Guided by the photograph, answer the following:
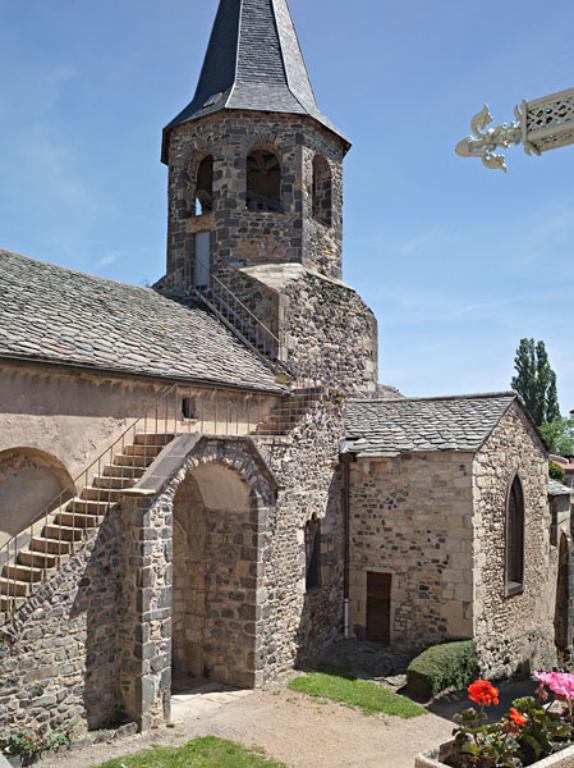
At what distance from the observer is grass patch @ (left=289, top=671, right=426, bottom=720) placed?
11492 millimetres

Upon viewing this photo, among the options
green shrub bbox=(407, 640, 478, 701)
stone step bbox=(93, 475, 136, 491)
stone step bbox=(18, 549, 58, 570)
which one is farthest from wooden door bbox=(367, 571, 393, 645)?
stone step bbox=(18, 549, 58, 570)

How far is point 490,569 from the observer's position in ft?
47.5

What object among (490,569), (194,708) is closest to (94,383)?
(194,708)

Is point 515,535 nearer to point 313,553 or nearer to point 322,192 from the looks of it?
point 313,553

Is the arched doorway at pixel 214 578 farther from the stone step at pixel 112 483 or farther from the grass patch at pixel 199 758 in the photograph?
the grass patch at pixel 199 758

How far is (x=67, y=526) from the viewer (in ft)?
33.4

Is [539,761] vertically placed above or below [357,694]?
above

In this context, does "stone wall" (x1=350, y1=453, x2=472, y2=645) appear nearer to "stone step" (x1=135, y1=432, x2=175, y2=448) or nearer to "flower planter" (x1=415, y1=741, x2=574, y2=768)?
"stone step" (x1=135, y1=432, x2=175, y2=448)

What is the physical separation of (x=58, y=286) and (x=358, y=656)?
31.7ft

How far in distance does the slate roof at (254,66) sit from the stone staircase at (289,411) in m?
7.73

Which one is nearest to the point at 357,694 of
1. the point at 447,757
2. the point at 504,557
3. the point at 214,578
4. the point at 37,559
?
the point at 214,578

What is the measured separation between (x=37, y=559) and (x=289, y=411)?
6.53m

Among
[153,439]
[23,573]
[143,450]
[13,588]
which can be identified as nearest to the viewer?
[13,588]

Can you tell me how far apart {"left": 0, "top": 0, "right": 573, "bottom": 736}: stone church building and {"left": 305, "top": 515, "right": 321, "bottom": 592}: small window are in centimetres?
8
